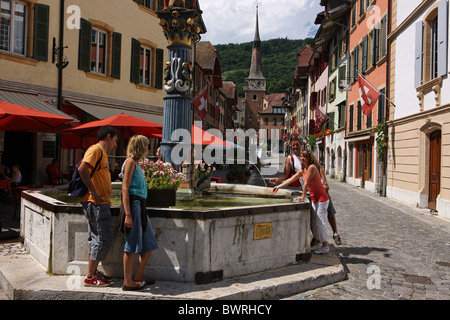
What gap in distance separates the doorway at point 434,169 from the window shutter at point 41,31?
42.3 feet

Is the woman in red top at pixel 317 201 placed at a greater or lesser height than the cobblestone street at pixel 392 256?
greater

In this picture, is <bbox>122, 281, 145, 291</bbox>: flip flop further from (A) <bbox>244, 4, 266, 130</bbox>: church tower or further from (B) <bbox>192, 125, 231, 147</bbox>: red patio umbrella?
(A) <bbox>244, 4, 266, 130</bbox>: church tower

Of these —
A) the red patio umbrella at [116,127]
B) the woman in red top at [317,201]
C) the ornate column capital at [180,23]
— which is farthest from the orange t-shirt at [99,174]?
the red patio umbrella at [116,127]

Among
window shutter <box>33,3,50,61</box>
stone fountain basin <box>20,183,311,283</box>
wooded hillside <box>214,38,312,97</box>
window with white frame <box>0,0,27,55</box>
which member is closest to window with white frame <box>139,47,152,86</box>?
window shutter <box>33,3,50,61</box>

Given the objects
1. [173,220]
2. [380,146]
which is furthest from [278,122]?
[173,220]

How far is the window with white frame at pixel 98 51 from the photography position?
16.1m

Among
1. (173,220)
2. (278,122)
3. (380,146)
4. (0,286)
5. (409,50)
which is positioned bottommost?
(0,286)

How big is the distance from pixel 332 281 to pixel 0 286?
410cm

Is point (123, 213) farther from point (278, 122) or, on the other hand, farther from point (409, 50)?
point (278, 122)

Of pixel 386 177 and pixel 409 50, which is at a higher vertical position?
pixel 409 50

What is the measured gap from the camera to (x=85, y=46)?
15234mm

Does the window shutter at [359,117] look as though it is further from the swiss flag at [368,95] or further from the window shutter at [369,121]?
the swiss flag at [368,95]

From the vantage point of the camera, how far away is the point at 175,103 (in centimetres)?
741

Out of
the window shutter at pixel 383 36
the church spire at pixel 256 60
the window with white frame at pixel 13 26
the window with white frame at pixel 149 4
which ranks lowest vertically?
the window with white frame at pixel 13 26
